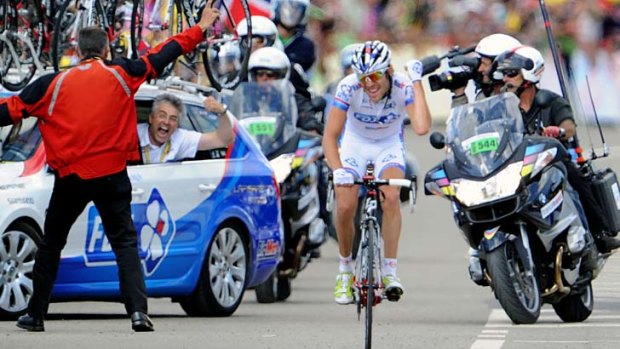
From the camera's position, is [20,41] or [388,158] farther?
[20,41]

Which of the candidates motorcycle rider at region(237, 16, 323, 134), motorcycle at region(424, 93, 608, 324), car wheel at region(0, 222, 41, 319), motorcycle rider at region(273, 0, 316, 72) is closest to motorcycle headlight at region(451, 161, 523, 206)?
motorcycle at region(424, 93, 608, 324)

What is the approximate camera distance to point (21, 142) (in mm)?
14586

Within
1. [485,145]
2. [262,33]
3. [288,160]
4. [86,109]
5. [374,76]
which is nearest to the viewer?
[86,109]

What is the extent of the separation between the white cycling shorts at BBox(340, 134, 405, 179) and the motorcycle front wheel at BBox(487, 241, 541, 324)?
87 centimetres

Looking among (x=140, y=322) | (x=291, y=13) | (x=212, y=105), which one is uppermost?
(x=291, y=13)

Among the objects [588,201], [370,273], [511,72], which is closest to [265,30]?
[511,72]

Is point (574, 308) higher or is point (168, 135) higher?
point (168, 135)

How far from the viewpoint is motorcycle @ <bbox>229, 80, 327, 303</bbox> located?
17.9 meters

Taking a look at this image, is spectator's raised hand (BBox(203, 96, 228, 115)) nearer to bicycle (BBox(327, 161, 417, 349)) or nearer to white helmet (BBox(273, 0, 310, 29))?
bicycle (BBox(327, 161, 417, 349))

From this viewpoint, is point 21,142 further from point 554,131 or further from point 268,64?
point 268,64

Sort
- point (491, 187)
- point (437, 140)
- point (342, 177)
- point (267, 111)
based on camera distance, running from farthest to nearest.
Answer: point (267, 111)
point (437, 140)
point (491, 187)
point (342, 177)

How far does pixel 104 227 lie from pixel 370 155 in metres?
1.93

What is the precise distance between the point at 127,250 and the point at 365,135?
193 centimetres

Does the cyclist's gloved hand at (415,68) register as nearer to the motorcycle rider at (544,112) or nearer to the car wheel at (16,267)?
the motorcycle rider at (544,112)
